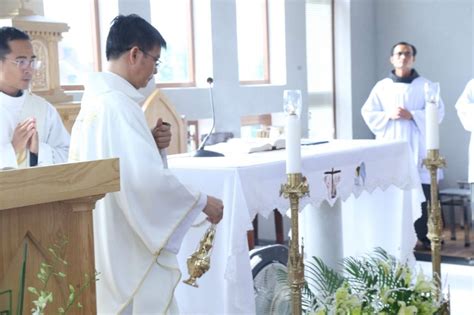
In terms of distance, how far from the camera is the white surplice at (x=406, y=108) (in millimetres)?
6965

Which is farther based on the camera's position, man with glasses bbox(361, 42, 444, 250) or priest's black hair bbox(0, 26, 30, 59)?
man with glasses bbox(361, 42, 444, 250)

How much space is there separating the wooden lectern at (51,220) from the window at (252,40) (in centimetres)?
580

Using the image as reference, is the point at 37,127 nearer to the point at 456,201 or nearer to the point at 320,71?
the point at 456,201

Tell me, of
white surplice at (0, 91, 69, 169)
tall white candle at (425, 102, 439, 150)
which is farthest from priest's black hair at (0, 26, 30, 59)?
tall white candle at (425, 102, 439, 150)

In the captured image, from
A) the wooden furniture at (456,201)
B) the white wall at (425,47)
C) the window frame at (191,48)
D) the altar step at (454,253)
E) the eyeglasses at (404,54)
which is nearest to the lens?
the altar step at (454,253)

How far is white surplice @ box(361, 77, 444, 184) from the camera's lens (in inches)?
274

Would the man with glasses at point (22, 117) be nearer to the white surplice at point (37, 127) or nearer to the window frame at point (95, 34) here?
the white surplice at point (37, 127)

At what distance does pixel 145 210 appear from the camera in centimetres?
263

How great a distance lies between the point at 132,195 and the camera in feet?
8.60

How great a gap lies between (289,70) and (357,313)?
6.02m

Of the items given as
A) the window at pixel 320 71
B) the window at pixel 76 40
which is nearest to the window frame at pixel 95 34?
the window at pixel 76 40

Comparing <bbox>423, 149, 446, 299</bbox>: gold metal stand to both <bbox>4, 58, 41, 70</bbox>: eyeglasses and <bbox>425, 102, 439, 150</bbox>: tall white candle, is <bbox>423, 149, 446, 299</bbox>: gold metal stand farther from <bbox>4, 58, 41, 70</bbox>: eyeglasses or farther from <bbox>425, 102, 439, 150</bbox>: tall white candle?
<bbox>4, 58, 41, 70</bbox>: eyeglasses

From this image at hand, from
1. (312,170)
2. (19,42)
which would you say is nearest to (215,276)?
(312,170)

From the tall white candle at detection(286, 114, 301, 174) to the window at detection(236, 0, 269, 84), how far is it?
5311 millimetres
